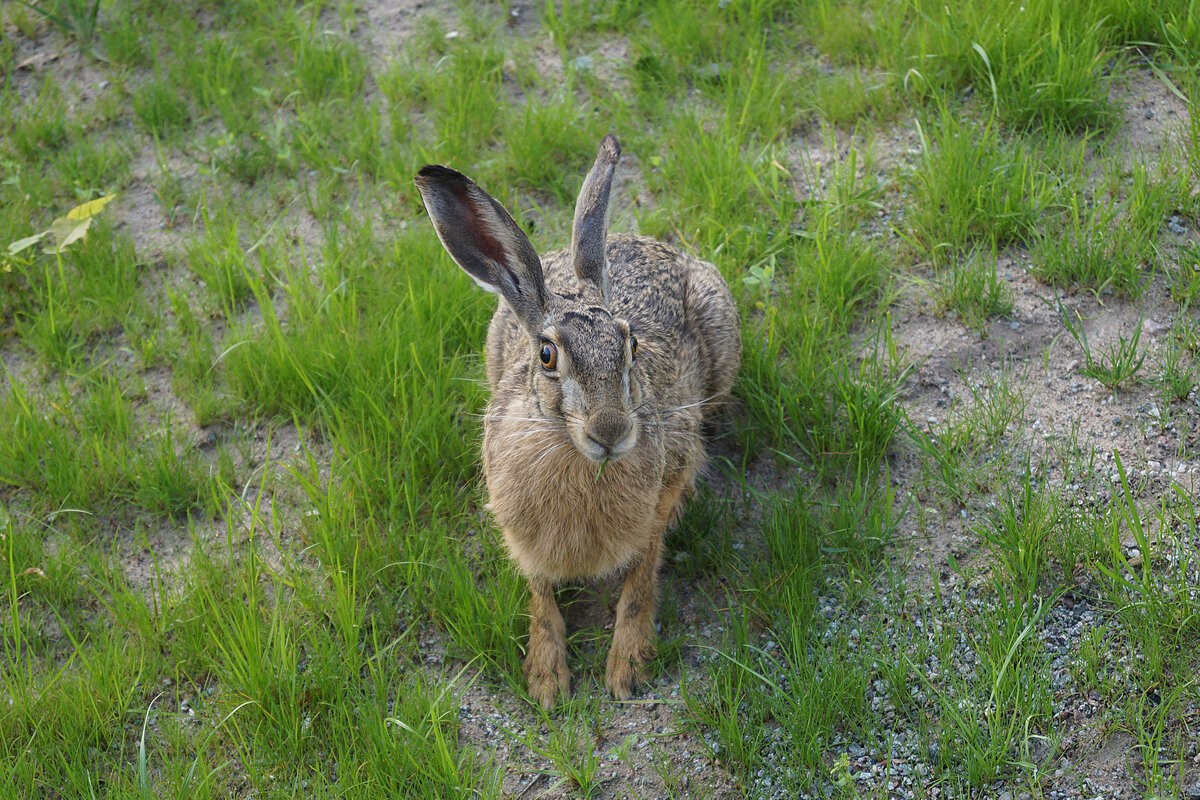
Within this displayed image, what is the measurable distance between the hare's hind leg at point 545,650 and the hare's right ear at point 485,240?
3.55ft

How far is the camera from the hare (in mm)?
3516

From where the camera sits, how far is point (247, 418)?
497 cm

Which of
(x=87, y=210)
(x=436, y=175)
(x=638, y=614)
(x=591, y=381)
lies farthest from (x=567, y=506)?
(x=87, y=210)

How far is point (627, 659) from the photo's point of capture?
13.2 feet

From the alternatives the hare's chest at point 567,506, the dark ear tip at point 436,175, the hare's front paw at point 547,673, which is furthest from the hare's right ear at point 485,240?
the hare's front paw at point 547,673

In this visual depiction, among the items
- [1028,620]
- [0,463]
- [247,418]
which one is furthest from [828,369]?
[0,463]

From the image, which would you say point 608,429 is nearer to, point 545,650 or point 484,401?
Result: point 545,650

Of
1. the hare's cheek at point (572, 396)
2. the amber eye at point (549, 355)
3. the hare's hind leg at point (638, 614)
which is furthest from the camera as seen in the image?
the hare's hind leg at point (638, 614)

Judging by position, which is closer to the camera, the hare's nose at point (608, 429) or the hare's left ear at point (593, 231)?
the hare's nose at point (608, 429)

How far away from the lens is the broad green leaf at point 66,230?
544cm

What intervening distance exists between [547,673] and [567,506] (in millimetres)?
645

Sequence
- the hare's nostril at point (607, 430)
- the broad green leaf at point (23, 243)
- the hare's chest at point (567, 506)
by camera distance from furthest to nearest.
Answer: the broad green leaf at point (23, 243) < the hare's chest at point (567, 506) < the hare's nostril at point (607, 430)

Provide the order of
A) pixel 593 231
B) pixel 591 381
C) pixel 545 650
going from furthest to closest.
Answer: pixel 545 650 → pixel 593 231 → pixel 591 381

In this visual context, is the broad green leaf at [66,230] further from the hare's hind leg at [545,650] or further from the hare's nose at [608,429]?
the hare's nose at [608,429]
